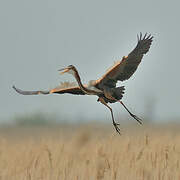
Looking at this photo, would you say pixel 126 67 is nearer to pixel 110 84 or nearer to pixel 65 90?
pixel 110 84

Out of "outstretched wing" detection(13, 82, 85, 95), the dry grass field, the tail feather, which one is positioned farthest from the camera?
the dry grass field

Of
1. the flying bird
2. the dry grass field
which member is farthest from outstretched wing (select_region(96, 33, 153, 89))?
the dry grass field

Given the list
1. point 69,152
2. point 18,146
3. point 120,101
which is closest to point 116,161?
point 69,152

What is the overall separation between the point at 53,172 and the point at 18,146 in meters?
1.57

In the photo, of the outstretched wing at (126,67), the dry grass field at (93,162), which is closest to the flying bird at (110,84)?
the outstretched wing at (126,67)

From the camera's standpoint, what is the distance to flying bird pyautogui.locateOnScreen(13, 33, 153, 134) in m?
5.13

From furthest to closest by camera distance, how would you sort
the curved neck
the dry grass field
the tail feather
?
the dry grass field < the tail feather < the curved neck

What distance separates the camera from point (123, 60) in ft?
17.7

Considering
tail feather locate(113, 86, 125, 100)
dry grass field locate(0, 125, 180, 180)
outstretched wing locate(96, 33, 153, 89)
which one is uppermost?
outstretched wing locate(96, 33, 153, 89)

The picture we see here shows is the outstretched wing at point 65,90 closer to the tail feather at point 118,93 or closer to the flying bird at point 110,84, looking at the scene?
the flying bird at point 110,84

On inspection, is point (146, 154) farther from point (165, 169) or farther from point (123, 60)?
point (123, 60)

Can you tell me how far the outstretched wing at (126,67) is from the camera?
17.5ft

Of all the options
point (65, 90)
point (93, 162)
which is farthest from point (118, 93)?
point (93, 162)

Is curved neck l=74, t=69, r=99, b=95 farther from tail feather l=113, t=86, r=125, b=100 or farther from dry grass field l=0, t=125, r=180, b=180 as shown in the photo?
dry grass field l=0, t=125, r=180, b=180
